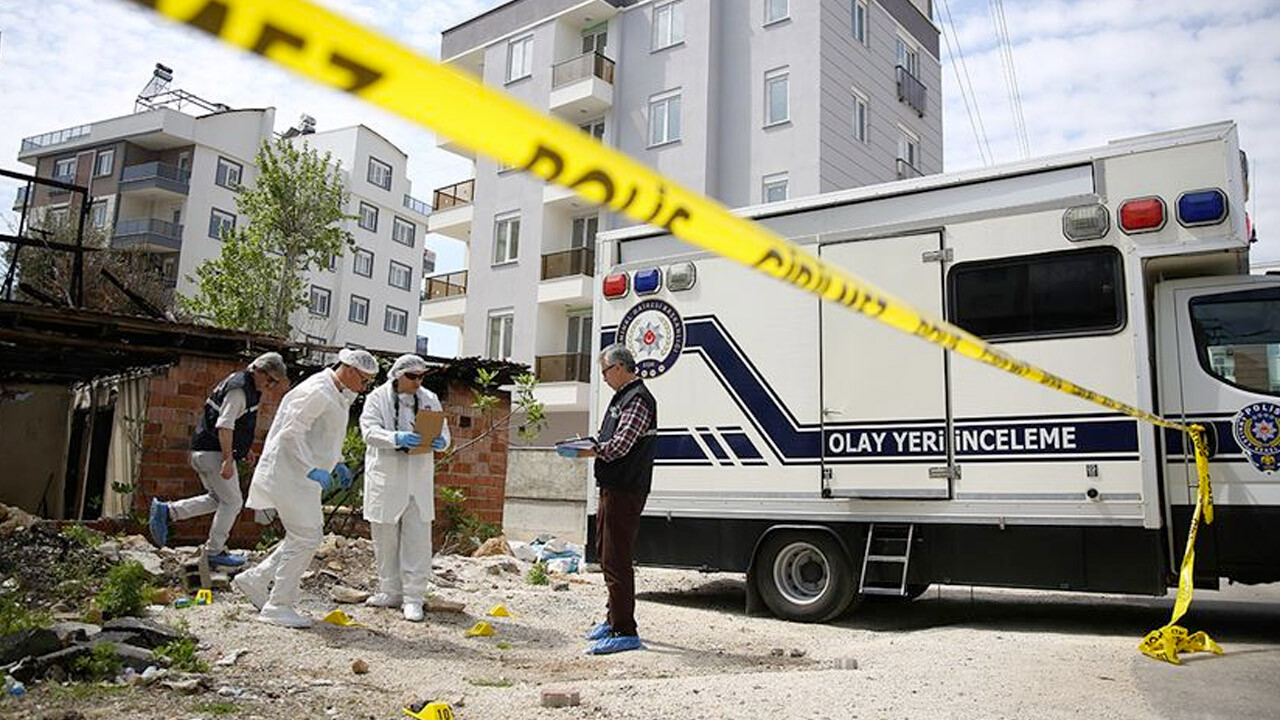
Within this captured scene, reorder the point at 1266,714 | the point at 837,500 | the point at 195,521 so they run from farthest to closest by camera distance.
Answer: the point at 195,521 < the point at 837,500 < the point at 1266,714

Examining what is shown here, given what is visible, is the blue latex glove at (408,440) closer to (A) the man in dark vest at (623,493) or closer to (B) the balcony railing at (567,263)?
(A) the man in dark vest at (623,493)

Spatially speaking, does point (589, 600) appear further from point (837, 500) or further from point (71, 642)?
point (71, 642)

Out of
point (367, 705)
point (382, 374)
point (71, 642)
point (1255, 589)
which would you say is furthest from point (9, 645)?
point (1255, 589)

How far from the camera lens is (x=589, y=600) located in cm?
796

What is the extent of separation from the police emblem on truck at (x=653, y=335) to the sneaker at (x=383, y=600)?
2.82 metres

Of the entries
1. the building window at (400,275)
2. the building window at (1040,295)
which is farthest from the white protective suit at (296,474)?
the building window at (400,275)

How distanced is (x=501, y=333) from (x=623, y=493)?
20.5 meters

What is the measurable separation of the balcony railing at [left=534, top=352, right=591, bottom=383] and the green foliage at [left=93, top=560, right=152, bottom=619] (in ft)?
60.5

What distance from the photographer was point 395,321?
47.2m

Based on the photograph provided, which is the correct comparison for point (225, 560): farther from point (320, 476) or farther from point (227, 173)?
point (227, 173)

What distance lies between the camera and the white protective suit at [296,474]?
5832 mm

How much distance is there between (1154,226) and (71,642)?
6.93 metres

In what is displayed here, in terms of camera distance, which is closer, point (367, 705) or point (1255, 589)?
point (367, 705)

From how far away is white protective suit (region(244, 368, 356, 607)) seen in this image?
5.83 meters
